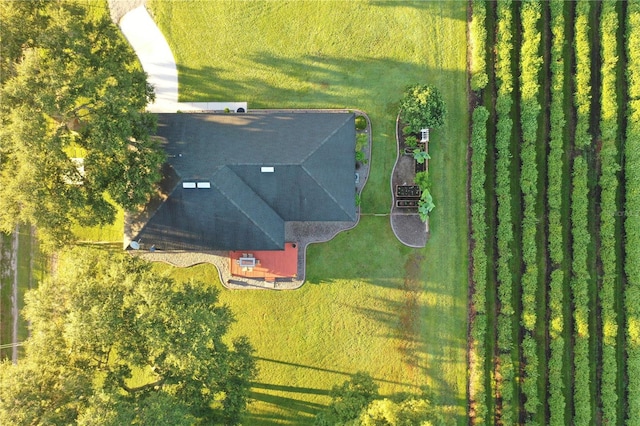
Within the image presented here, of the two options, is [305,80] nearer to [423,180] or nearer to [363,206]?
[363,206]

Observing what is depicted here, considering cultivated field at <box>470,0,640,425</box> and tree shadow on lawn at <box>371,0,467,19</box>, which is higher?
tree shadow on lawn at <box>371,0,467,19</box>

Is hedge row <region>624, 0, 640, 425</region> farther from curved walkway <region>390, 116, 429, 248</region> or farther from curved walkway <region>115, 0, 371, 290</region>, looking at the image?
curved walkway <region>115, 0, 371, 290</region>

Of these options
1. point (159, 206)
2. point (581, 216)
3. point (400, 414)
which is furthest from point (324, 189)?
point (581, 216)

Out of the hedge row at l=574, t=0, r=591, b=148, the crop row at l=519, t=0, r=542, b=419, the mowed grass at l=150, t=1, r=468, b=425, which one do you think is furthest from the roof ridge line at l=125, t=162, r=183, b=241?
the hedge row at l=574, t=0, r=591, b=148

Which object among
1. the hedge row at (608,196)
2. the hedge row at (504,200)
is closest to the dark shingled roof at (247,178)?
the hedge row at (504,200)

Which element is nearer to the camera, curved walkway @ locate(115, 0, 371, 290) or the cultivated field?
the cultivated field

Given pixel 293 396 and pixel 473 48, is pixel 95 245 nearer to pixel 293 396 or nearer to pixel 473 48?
pixel 293 396
